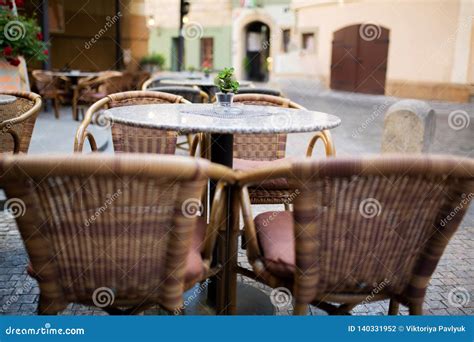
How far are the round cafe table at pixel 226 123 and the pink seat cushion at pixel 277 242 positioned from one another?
0.13 metres

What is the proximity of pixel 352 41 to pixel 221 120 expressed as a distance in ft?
48.3

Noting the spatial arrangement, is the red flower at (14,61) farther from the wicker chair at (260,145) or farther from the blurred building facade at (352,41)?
the wicker chair at (260,145)

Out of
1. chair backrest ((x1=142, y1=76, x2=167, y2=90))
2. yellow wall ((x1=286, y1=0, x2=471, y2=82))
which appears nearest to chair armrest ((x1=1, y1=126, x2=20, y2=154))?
chair backrest ((x1=142, y1=76, x2=167, y2=90))

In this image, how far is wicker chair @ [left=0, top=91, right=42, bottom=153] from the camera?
2820 millimetres

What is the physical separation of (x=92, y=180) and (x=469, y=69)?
42.4 ft

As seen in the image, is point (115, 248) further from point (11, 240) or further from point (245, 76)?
point (245, 76)

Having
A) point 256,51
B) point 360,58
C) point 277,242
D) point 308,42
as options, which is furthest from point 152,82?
point 256,51

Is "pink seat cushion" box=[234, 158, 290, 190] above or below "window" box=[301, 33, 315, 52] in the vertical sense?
below

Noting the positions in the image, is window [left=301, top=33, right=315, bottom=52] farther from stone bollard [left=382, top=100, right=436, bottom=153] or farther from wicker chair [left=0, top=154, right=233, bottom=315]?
wicker chair [left=0, top=154, right=233, bottom=315]

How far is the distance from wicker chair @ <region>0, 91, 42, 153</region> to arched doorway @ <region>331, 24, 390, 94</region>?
13.2 metres

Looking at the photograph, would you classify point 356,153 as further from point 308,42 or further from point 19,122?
point 308,42

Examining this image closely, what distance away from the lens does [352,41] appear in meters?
15.7

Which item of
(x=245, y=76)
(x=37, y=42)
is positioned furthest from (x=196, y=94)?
(x=245, y=76)

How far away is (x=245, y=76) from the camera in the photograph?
24.2m
